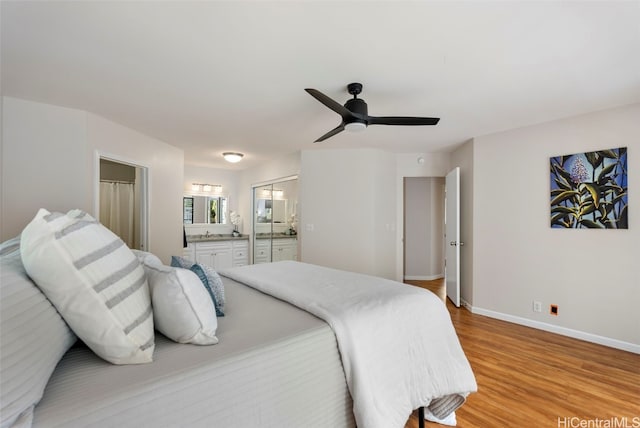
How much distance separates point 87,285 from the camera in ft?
2.84

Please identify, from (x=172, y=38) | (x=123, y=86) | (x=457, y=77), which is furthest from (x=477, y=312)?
(x=123, y=86)

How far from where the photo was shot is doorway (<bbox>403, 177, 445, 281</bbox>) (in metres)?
5.83

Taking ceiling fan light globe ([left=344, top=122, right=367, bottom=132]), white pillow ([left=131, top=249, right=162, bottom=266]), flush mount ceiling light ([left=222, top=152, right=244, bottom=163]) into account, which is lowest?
white pillow ([left=131, top=249, right=162, bottom=266])

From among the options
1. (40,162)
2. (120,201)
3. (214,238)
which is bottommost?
(214,238)

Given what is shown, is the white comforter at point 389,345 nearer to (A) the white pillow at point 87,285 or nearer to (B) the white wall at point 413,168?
(A) the white pillow at point 87,285

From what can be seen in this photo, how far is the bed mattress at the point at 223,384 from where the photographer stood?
2.52ft

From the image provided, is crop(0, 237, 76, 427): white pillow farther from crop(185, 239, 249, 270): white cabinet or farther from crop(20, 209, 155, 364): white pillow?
crop(185, 239, 249, 270): white cabinet

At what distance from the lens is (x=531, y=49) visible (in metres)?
1.79

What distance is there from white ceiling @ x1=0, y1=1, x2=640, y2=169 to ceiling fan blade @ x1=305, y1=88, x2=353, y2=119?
0.72 ft

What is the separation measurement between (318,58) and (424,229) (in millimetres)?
4794

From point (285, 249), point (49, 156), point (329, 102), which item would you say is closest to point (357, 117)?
point (329, 102)

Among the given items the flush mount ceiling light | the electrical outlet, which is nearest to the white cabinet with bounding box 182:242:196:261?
the flush mount ceiling light

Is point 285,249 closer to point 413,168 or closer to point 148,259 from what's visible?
point 413,168

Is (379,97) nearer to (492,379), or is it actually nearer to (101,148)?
(492,379)
